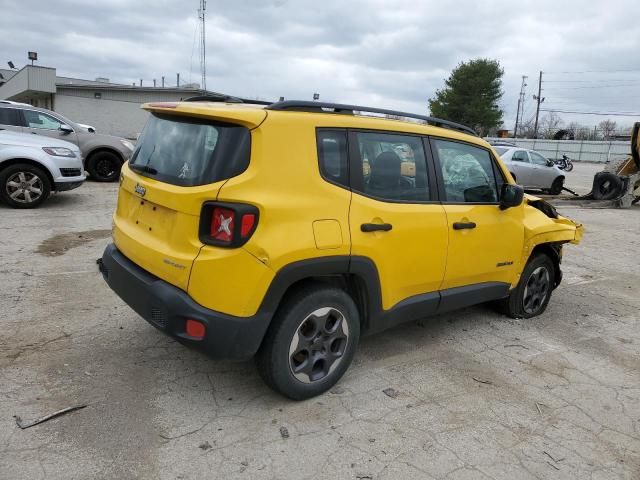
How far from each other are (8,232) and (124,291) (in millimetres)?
4869

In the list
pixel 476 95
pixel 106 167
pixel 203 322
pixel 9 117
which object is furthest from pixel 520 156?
pixel 476 95

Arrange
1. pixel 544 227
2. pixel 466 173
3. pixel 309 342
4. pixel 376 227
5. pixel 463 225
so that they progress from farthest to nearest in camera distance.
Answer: pixel 544 227, pixel 466 173, pixel 463 225, pixel 376 227, pixel 309 342

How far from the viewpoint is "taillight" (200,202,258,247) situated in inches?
104

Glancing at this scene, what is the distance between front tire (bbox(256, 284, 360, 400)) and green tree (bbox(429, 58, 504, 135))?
51.0 metres

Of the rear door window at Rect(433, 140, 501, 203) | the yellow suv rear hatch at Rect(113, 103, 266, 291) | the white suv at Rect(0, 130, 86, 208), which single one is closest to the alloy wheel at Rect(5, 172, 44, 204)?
the white suv at Rect(0, 130, 86, 208)

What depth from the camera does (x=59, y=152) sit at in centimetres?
868

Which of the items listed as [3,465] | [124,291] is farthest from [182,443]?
[124,291]

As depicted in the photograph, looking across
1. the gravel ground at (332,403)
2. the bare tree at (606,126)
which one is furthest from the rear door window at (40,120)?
the bare tree at (606,126)

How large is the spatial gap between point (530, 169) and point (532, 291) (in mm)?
12537

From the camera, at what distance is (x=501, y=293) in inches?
174

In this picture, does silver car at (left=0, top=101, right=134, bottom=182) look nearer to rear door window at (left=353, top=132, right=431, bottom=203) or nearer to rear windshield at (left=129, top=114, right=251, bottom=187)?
rear windshield at (left=129, top=114, right=251, bottom=187)

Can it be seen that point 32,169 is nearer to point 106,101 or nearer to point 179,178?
point 179,178

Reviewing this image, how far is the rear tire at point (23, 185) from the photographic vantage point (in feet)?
27.4

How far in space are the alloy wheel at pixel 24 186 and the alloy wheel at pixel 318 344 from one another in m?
7.41
